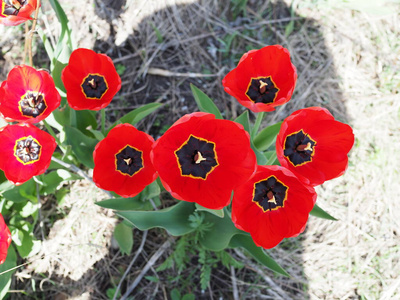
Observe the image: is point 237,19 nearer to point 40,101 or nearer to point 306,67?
point 306,67

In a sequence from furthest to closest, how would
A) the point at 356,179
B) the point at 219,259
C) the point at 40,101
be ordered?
the point at 356,179 < the point at 219,259 < the point at 40,101

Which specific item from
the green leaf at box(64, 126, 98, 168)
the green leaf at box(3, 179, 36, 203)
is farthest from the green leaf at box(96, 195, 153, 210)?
the green leaf at box(3, 179, 36, 203)

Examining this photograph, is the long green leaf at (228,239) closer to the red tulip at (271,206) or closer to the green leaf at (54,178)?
the red tulip at (271,206)

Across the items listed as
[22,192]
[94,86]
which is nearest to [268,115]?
[94,86]

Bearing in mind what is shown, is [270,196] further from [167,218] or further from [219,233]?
[167,218]

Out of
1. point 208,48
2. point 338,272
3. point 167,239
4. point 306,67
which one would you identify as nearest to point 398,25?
point 306,67

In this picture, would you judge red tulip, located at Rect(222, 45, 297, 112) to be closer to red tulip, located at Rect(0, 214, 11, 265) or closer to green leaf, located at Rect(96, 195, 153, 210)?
green leaf, located at Rect(96, 195, 153, 210)

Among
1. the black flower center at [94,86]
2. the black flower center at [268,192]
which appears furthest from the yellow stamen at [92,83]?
the black flower center at [268,192]
